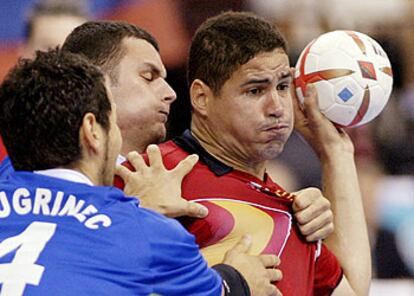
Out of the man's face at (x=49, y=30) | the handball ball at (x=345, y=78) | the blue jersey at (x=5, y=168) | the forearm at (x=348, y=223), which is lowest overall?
the blue jersey at (x=5, y=168)

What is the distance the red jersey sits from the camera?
4531mm

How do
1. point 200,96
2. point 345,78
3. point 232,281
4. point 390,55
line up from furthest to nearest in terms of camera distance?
1. point 390,55
2. point 345,78
3. point 200,96
4. point 232,281

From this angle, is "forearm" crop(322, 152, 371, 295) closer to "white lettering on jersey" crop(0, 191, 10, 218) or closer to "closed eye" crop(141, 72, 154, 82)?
"closed eye" crop(141, 72, 154, 82)

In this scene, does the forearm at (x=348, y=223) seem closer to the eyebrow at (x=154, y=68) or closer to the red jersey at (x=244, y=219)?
the red jersey at (x=244, y=219)

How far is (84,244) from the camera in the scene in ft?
12.5

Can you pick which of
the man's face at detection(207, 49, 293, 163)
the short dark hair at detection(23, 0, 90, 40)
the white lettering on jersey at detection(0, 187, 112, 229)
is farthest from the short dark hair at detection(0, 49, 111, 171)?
the short dark hair at detection(23, 0, 90, 40)

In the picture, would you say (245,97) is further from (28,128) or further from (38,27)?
(38,27)

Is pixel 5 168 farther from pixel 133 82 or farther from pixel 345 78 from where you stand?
pixel 345 78

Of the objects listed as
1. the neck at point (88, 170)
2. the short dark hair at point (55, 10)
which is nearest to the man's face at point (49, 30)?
the short dark hair at point (55, 10)

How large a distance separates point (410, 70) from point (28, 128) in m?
6.68

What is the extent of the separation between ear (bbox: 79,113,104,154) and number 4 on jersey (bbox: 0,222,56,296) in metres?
0.31

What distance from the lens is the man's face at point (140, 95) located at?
4.88 meters

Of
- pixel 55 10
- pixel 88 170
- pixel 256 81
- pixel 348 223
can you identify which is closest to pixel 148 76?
pixel 256 81

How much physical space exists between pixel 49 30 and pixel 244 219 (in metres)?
2.42
